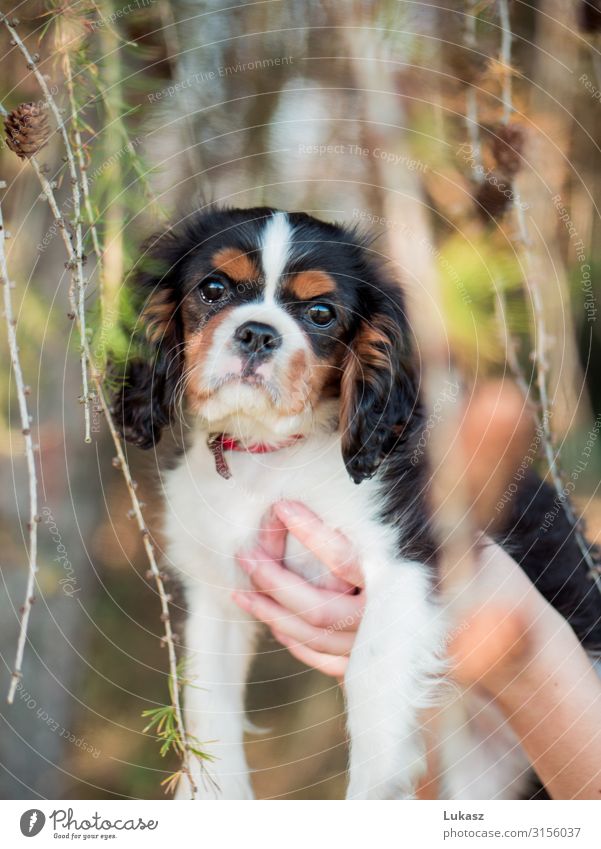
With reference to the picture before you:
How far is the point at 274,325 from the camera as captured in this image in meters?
1.20

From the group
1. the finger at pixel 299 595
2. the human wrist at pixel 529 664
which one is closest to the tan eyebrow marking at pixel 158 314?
the finger at pixel 299 595

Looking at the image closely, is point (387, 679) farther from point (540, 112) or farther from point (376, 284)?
point (540, 112)

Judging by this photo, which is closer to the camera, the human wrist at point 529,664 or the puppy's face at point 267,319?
the puppy's face at point 267,319

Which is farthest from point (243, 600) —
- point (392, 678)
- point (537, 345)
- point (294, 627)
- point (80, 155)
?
point (80, 155)

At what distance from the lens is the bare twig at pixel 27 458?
1243mm

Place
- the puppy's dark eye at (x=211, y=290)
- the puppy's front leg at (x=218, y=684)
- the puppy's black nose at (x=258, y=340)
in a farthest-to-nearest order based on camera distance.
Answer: the puppy's front leg at (x=218, y=684) → the puppy's dark eye at (x=211, y=290) → the puppy's black nose at (x=258, y=340)

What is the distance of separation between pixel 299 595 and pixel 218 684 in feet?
0.81

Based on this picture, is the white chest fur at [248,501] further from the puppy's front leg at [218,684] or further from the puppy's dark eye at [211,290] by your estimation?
the puppy's dark eye at [211,290]

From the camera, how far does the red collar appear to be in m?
1.36

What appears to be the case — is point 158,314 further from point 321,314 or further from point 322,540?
point 322,540

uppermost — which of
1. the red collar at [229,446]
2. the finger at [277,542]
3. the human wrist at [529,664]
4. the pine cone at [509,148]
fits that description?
the pine cone at [509,148]

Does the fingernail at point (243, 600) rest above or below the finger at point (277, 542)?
below
